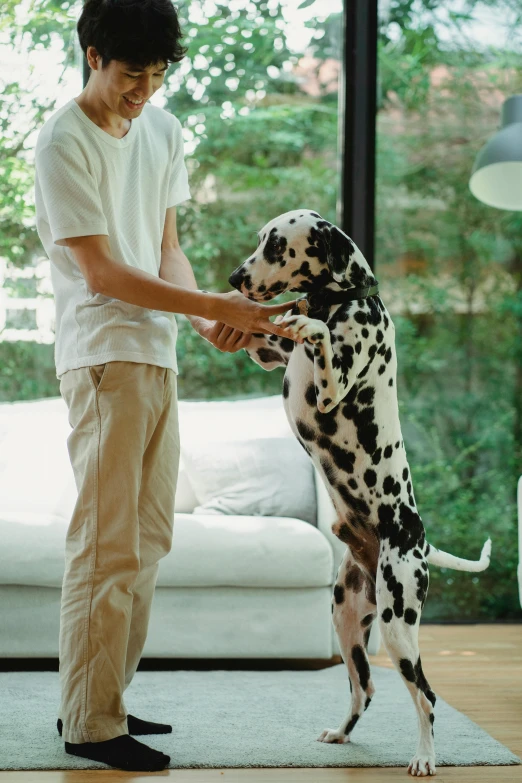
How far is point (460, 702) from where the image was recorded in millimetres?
2812

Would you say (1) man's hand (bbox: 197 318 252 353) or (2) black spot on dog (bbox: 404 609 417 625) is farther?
(1) man's hand (bbox: 197 318 252 353)

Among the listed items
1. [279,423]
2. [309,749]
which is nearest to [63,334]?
[309,749]

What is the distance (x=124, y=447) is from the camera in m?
2.09

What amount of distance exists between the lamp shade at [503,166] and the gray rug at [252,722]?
226cm

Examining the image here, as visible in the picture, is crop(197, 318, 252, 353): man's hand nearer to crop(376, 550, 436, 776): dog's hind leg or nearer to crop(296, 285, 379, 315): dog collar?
crop(296, 285, 379, 315): dog collar

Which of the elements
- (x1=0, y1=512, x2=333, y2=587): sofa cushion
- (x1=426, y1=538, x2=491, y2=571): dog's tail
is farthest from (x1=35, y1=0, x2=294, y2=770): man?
(x1=0, y1=512, x2=333, y2=587): sofa cushion

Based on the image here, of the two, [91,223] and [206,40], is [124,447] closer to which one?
[91,223]

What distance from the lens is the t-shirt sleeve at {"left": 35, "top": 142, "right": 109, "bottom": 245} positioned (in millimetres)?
1995

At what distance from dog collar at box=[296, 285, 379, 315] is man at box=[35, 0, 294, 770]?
61 millimetres

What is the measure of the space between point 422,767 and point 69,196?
60.2 inches

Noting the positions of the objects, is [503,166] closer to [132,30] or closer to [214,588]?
[214,588]

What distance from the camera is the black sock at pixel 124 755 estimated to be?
206cm

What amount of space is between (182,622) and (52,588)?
45 centimetres

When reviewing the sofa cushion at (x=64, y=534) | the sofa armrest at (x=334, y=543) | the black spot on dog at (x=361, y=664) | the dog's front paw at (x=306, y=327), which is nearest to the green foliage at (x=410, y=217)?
the sofa cushion at (x=64, y=534)
